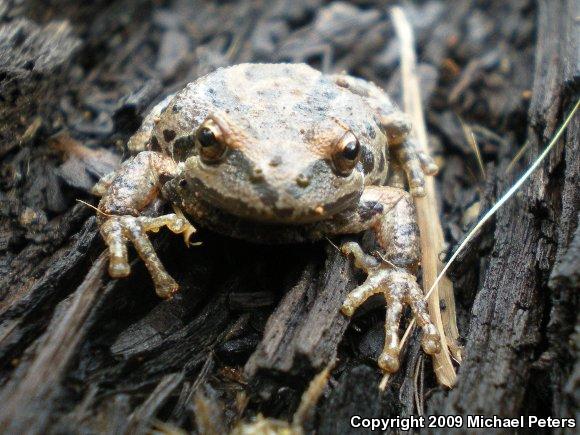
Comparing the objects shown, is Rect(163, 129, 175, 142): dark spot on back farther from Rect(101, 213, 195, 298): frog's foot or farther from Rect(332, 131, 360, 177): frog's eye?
Rect(332, 131, 360, 177): frog's eye

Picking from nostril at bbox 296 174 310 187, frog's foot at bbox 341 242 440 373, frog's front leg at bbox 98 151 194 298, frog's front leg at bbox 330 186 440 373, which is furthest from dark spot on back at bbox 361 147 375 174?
frog's front leg at bbox 98 151 194 298

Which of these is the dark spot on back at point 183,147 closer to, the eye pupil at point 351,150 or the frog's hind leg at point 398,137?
the eye pupil at point 351,150

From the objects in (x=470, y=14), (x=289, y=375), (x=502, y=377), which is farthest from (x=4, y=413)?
(x=470, y=14)

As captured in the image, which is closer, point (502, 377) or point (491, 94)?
Result: point (502, 377)

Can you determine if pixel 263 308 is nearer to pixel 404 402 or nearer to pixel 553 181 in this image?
pixel 404 402

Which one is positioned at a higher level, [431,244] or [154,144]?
[154,144]

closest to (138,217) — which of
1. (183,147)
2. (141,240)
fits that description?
(141,240)

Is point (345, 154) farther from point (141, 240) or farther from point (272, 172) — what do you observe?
point (141, 240)
